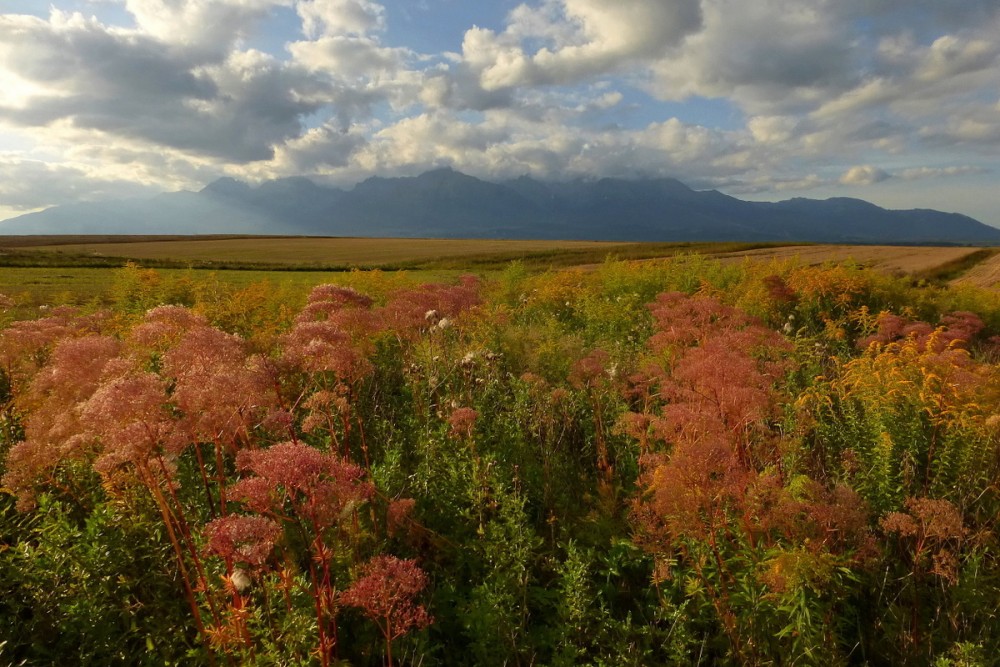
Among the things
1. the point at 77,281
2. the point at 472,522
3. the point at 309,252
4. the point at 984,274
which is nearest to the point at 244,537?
the point at 472,522

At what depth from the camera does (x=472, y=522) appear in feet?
13.5

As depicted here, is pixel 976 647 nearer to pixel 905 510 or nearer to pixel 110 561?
pixel 905 510

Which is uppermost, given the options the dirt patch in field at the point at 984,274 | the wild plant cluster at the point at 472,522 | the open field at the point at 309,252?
the open field at the point at 309,252

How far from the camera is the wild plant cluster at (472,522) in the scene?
2.81m

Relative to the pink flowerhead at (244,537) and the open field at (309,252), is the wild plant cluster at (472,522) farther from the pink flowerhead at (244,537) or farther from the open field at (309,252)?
the open field at (309,252)

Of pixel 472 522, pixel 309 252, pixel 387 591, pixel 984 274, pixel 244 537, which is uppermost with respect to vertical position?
pixel 309 252

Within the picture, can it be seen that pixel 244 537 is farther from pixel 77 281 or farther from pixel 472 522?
pixel 77 281

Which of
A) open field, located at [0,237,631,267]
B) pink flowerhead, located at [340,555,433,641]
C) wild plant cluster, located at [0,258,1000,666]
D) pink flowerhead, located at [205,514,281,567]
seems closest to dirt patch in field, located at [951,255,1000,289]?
wild plant cluster, located at [0,258,1000,666]

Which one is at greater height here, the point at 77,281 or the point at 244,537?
the point at 77,281

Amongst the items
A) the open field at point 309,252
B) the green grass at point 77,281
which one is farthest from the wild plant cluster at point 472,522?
the open field at point 309,252

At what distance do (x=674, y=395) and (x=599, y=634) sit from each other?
244cm

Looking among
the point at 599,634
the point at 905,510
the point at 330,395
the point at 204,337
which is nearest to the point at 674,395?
the point at 905,510

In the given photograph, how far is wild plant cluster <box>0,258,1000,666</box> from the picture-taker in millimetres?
2812

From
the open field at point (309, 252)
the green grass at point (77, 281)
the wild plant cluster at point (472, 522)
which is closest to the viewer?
the wild plant cluster at point (472, 522)
